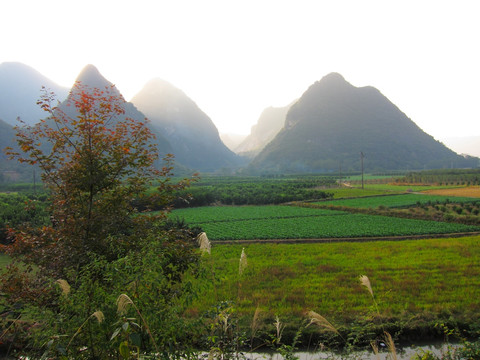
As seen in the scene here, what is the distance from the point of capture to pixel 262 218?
3369cm

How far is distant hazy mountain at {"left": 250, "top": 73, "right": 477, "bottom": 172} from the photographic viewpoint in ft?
522

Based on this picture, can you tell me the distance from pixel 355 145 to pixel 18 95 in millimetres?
181486

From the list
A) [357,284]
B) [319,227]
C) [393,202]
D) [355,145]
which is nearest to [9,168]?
[319,227]

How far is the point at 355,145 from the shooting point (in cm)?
17038

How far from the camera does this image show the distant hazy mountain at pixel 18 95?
554 feet

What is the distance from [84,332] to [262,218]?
3025cm

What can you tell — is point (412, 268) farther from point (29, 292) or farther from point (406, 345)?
point (29, 292)

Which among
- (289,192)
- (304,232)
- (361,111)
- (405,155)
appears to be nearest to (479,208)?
(304,232)

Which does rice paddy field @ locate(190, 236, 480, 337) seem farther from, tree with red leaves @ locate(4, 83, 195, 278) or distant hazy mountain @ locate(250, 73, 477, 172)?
distant hazy mountain @ locate(250, 73, 477, 172)

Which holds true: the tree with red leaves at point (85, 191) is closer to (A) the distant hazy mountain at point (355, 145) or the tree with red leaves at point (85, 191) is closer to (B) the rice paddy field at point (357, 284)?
(B) the rice paddy field at point (357, 284)

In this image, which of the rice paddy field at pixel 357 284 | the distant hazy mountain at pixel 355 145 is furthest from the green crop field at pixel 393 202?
the distant hazy mountain at pixel 355 145

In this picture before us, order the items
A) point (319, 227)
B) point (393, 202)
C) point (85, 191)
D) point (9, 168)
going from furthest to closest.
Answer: point (9, 168), point (393, 202), point (319, 227), point (85, 191)

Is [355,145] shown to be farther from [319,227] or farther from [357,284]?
[357,284]

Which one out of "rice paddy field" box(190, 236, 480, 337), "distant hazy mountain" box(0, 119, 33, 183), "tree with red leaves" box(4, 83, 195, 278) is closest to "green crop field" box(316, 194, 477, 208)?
"rice paddy field" box(190, 236, 480, 337)
